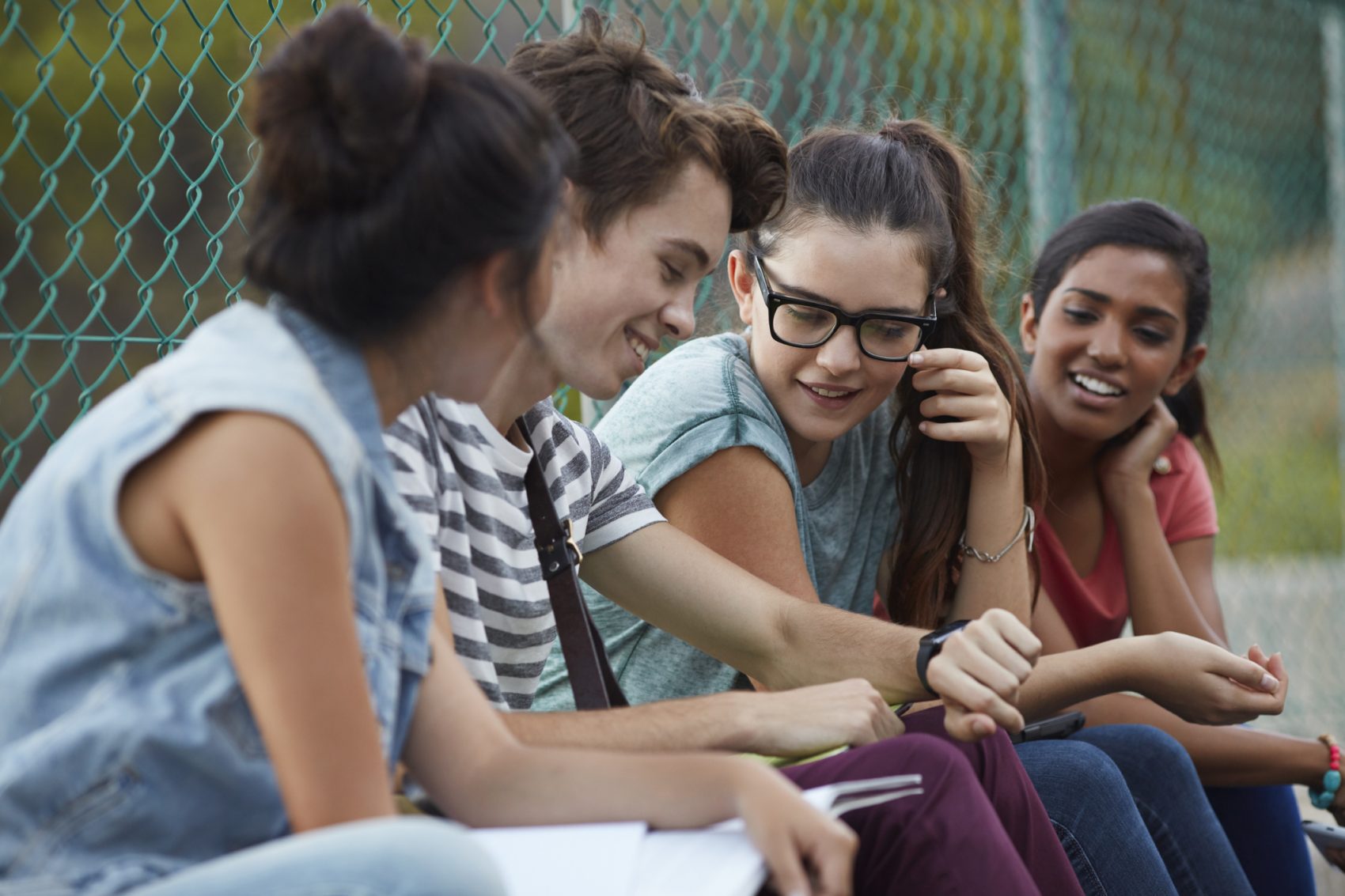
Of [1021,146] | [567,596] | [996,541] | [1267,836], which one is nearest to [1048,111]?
[1021,146]

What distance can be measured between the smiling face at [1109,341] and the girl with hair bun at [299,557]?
1958 millimetres

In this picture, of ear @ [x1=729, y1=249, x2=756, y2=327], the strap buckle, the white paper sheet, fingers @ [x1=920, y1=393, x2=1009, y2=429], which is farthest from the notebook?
ear @ [x1=729, y1=249, x2=756, y2=327]

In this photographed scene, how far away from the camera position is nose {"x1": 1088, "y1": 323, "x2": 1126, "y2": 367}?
119 inches

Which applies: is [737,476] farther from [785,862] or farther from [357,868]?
[357,868]

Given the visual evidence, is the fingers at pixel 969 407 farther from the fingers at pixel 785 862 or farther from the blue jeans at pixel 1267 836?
the fingers at pixel 785 862

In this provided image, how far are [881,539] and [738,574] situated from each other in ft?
1.91

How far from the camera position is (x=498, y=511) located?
190cm

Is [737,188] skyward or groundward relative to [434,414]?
skyward

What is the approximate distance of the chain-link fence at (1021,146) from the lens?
318 cm

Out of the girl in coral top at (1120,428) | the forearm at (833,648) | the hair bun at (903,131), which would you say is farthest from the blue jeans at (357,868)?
the girl in coral top at (1120,428)

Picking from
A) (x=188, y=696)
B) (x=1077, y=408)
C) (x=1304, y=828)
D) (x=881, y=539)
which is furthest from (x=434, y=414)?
(x=1304, y=828)

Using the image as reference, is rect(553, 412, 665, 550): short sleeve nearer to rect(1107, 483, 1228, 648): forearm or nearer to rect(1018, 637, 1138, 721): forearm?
rect(1018, 637, 1138, 721): forearm

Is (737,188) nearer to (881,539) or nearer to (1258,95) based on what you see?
(881,539)

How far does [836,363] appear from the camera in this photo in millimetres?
2355
